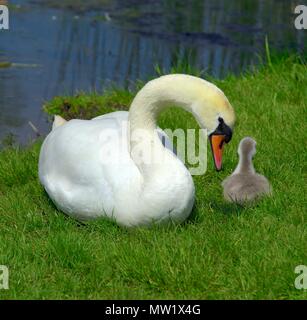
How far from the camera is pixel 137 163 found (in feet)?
20.3

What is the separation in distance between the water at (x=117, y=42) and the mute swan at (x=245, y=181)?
9.23 ft

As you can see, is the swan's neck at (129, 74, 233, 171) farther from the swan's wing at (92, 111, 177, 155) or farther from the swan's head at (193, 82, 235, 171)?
the swan's wing at (92, 111, 177, 155)

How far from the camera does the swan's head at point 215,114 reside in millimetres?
5742

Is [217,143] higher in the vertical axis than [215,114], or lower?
lower

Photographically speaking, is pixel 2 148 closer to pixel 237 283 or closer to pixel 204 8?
pixel 237 283

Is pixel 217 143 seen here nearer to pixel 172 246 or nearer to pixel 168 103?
pixel 168 103

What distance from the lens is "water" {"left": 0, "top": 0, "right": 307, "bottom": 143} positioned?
1047 cm

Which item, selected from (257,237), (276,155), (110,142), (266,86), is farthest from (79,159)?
(266,86)

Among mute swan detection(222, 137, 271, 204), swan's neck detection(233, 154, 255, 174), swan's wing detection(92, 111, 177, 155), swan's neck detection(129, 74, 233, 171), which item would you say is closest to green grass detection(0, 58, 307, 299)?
mute swan detection(222, 137, 271, 204)

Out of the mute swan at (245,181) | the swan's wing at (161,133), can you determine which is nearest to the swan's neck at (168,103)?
the swan's wing at (161,133)

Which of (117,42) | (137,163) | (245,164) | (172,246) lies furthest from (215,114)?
(117,42)

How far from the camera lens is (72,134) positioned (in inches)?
264

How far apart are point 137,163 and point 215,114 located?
28.5 inches

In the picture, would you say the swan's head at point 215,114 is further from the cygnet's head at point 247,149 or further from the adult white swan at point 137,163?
the cygnet's head at point 247,149
